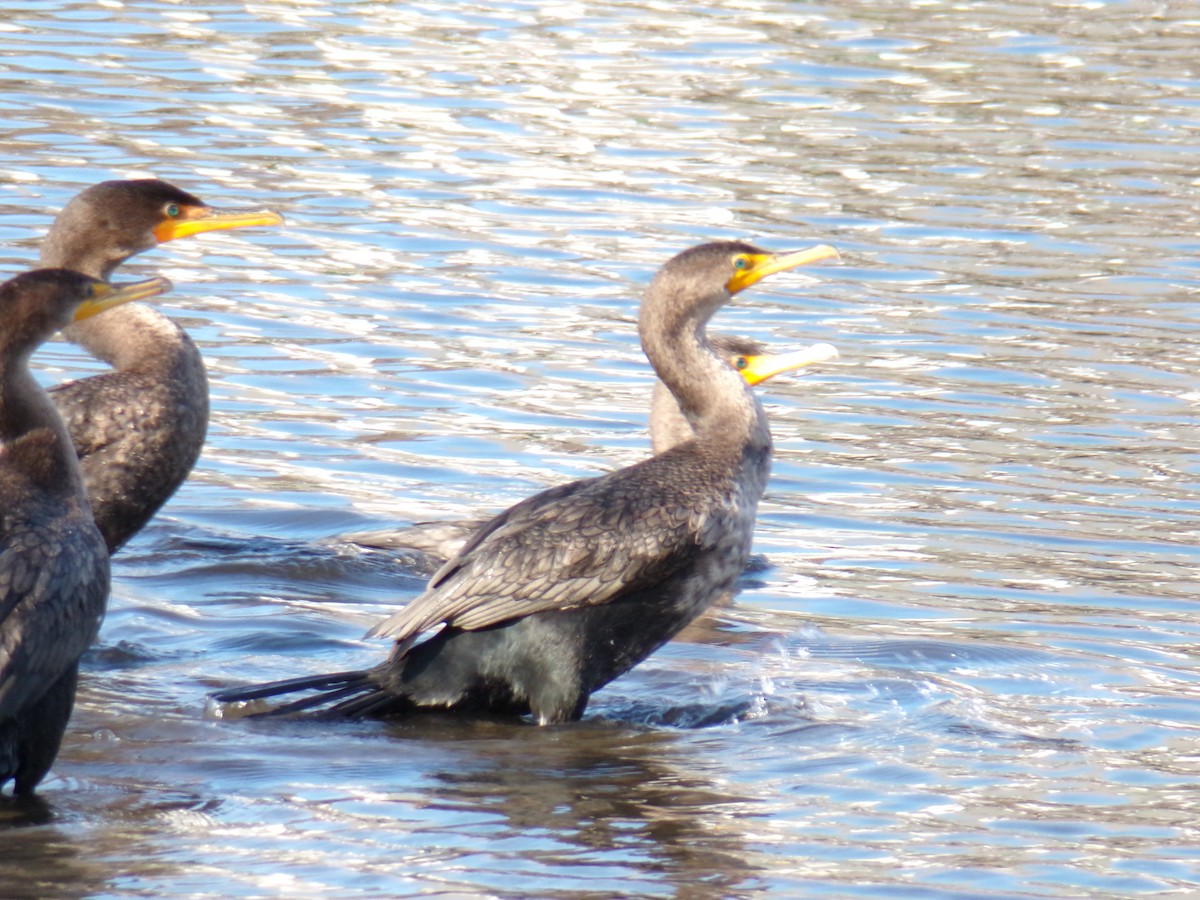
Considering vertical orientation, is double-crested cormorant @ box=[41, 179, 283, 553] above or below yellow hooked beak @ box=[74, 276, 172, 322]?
below

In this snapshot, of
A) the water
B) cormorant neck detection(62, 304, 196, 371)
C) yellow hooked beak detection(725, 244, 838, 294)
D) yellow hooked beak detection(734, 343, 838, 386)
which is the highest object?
yellow hooked beak detection(725, 244, 838, 294)

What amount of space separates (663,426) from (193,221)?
1.87 meters

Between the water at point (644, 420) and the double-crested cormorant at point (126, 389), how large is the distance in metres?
0.39

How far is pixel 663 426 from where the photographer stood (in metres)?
8.27

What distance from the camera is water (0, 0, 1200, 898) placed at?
5074 millimetres

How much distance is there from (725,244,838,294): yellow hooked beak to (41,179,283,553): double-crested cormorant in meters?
1.68

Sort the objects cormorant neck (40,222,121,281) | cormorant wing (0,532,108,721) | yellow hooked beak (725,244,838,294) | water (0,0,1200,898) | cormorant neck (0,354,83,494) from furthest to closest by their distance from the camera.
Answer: cormorant neck (40,222,121,281)
yellow hooked beak (725,244,838,294)
cormorant neck (0,354,83,494)
water (0,0,1200,898)
cormorant wing (0,532,108,721)

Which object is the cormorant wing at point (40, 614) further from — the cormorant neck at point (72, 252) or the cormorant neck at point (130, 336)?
the cormorant neck at point (72, 252)

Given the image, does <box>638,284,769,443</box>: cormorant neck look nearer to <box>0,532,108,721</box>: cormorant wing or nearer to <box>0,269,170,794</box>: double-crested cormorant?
<box>0,269,170,794</box>: double-crested cormorant

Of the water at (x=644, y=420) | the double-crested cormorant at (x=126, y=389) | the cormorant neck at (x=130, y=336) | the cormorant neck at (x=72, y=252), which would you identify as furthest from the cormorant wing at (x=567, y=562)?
the cormorant neck at (x=72, y=252)

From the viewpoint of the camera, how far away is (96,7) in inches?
697

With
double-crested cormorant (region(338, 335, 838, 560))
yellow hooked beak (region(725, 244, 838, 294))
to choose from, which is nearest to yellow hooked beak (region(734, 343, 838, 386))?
double-crested cormorant (region(338, 335, 838, 560))

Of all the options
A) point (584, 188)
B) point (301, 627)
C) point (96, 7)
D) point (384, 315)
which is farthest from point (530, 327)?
point (96, 7)

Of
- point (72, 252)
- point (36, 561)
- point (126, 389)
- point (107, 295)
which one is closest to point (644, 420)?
point (72, 252)
